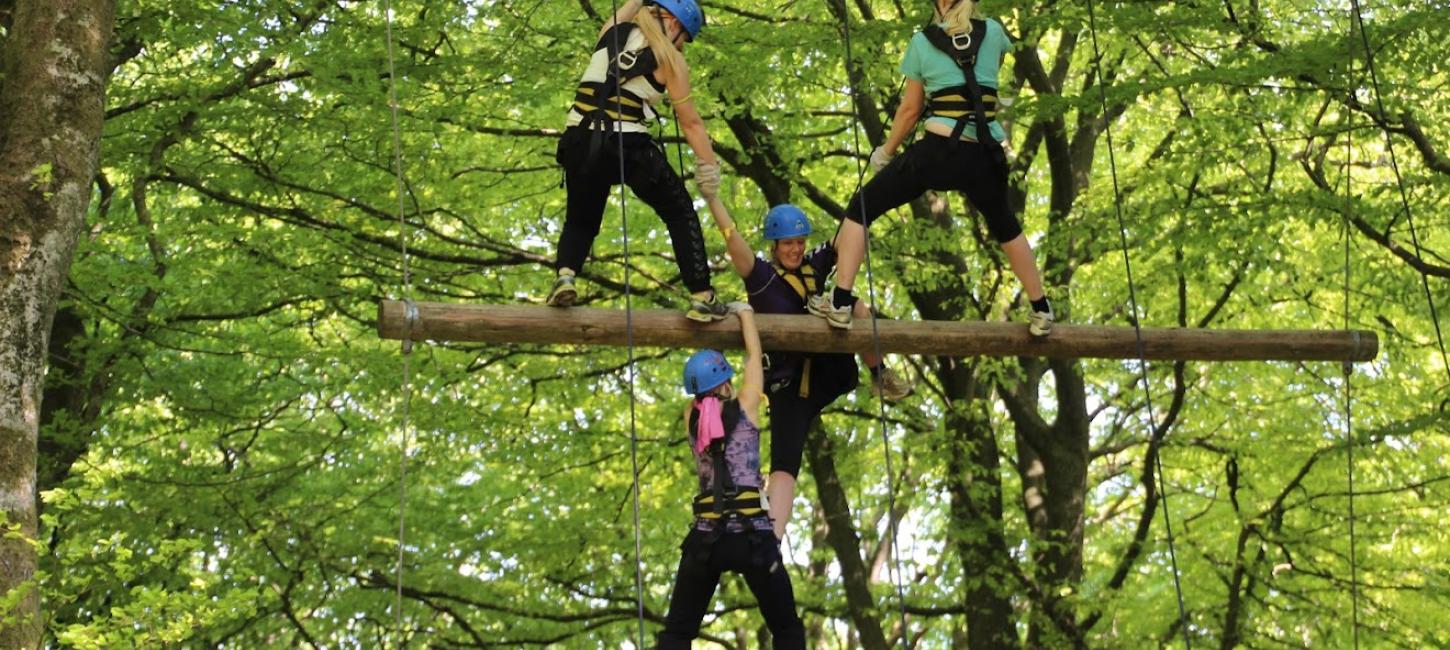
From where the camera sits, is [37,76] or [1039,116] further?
[1039,116]

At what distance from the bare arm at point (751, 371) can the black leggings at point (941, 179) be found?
1.88 ft

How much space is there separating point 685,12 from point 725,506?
1.80m

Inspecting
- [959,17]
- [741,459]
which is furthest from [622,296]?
[741,459]

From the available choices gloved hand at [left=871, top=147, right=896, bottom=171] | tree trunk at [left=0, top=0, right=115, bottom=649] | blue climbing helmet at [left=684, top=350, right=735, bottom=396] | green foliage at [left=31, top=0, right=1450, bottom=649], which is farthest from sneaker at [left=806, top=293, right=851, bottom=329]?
green foliage at [left=31, top=0, right=1450, bottom=649]

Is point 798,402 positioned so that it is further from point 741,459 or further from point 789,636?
point 789,636

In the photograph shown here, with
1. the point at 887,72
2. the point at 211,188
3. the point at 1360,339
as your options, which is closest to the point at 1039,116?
the point at 887,72

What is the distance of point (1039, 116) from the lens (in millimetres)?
9586

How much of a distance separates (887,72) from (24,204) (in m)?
5.95

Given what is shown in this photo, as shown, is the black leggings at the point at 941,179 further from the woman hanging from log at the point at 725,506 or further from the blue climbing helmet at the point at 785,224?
the woman hanging from log at the point at 725,506

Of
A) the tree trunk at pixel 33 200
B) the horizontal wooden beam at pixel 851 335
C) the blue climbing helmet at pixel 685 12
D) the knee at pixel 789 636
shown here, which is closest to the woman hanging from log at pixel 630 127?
the blue climbing helmet at pixel 685 12

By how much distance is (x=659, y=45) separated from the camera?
229 inches

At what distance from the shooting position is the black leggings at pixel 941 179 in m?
6.17

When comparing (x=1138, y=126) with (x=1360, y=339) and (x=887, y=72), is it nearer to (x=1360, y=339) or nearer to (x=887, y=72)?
(x=887, y=72)

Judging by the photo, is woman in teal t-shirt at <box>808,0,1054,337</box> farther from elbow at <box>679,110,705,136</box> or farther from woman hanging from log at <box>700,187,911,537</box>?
elbow at <box>679,110,705,136</box>
